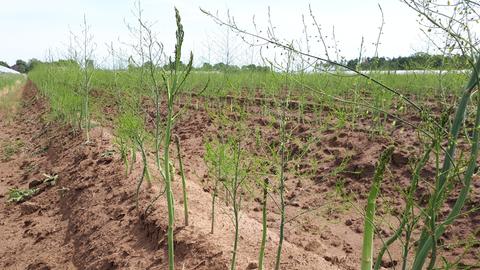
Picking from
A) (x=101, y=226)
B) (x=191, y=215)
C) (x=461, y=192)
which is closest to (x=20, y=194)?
(x=101, y=226)

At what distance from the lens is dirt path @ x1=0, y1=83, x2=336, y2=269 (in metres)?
3.08

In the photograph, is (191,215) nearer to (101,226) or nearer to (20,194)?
(101,226)

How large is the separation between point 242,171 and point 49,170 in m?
4.51

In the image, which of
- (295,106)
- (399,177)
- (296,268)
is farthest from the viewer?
(295,106)

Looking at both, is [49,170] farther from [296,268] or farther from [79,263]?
[296,268]

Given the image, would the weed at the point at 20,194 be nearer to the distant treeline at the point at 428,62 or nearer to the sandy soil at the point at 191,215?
the sandy soil at the point at 191,215

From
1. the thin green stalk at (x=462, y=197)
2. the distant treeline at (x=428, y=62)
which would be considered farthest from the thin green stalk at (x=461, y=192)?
the distant treeline at (x=428, y=62)

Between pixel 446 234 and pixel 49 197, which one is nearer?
pixel 446 234

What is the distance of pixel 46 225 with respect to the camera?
15.2ft

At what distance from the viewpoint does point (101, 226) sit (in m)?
3.98

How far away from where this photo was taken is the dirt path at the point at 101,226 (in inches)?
121

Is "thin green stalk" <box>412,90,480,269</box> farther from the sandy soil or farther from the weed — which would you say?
the weed

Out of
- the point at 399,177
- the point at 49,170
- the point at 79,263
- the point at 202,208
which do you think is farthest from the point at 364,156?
the point at 49,170

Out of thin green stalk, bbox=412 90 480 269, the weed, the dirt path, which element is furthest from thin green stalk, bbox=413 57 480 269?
the weed
